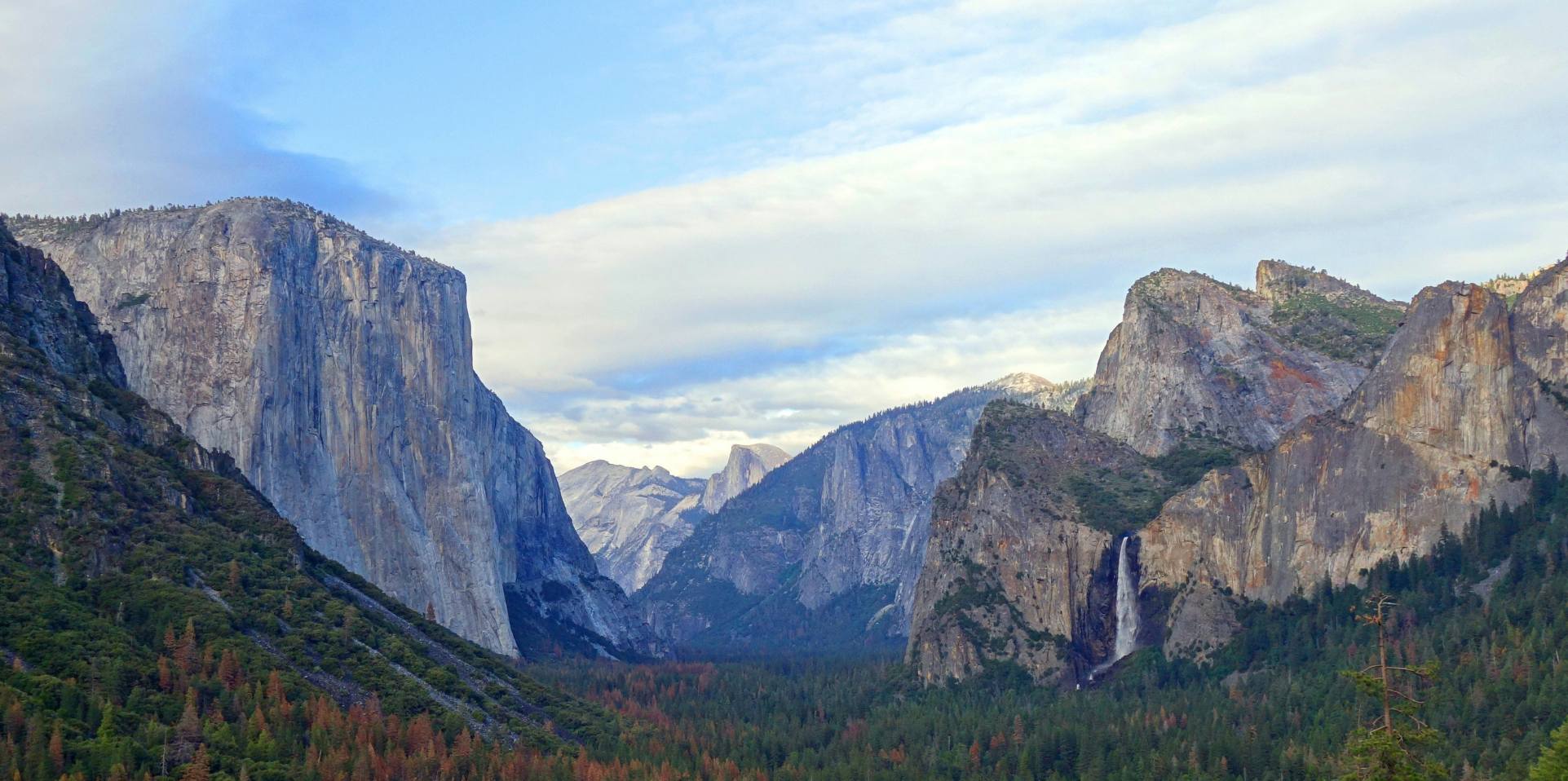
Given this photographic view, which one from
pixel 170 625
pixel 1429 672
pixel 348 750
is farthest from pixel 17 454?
pixel 1429 672

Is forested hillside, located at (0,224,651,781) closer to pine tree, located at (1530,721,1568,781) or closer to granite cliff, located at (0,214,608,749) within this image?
granite cliff, located at (0,214,608,749)

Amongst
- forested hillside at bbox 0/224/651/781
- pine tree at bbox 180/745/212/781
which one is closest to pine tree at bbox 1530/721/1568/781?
forested hillside at bbox 0/224/651/781

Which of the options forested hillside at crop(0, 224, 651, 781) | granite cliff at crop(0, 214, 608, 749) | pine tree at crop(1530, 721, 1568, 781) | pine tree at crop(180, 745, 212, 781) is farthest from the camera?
granite cliff at crop(0, 214, 608, 749)

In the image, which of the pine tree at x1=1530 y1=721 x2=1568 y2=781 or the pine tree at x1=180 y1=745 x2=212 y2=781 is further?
the pine tree at x1=180 y1=745 x2=212 y2=781

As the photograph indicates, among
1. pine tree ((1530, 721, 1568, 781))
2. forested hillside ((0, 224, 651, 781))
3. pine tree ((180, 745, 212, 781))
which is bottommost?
pine tree ((1530, 721, 1568, 781))

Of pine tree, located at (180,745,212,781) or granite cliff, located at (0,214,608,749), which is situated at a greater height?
granite cliff, located at (0,214,608,749)

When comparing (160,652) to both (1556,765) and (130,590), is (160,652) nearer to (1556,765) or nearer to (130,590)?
(130,590)

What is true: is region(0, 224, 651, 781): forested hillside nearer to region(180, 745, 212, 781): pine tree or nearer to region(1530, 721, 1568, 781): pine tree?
region(180, 745, 212, 781): pine tree

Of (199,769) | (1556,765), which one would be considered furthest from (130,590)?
(1556,765)

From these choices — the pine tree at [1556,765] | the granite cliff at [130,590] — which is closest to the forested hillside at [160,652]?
the granite cliff at [130,590]

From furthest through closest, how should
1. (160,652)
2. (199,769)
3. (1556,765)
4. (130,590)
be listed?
1. (130,590)
2. (160,652)
3. (199,769)
4. (1556,765)

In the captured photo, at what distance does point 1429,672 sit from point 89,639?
394 ft

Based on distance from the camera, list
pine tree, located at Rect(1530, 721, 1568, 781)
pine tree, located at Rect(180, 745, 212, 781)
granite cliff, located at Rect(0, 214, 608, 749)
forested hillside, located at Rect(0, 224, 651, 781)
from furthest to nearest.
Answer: granite cliff, located at Rect(0, 214, 608, 749) < forested hillside, located at Rect(0, 224, 651, 781) < pine tree, located at Rect(180, 745, 212, 781) < pine tree, located at Rect(1530, 721, 1568, 781)

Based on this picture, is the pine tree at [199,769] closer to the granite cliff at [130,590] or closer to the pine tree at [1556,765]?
the granite cliff at [130,590]
